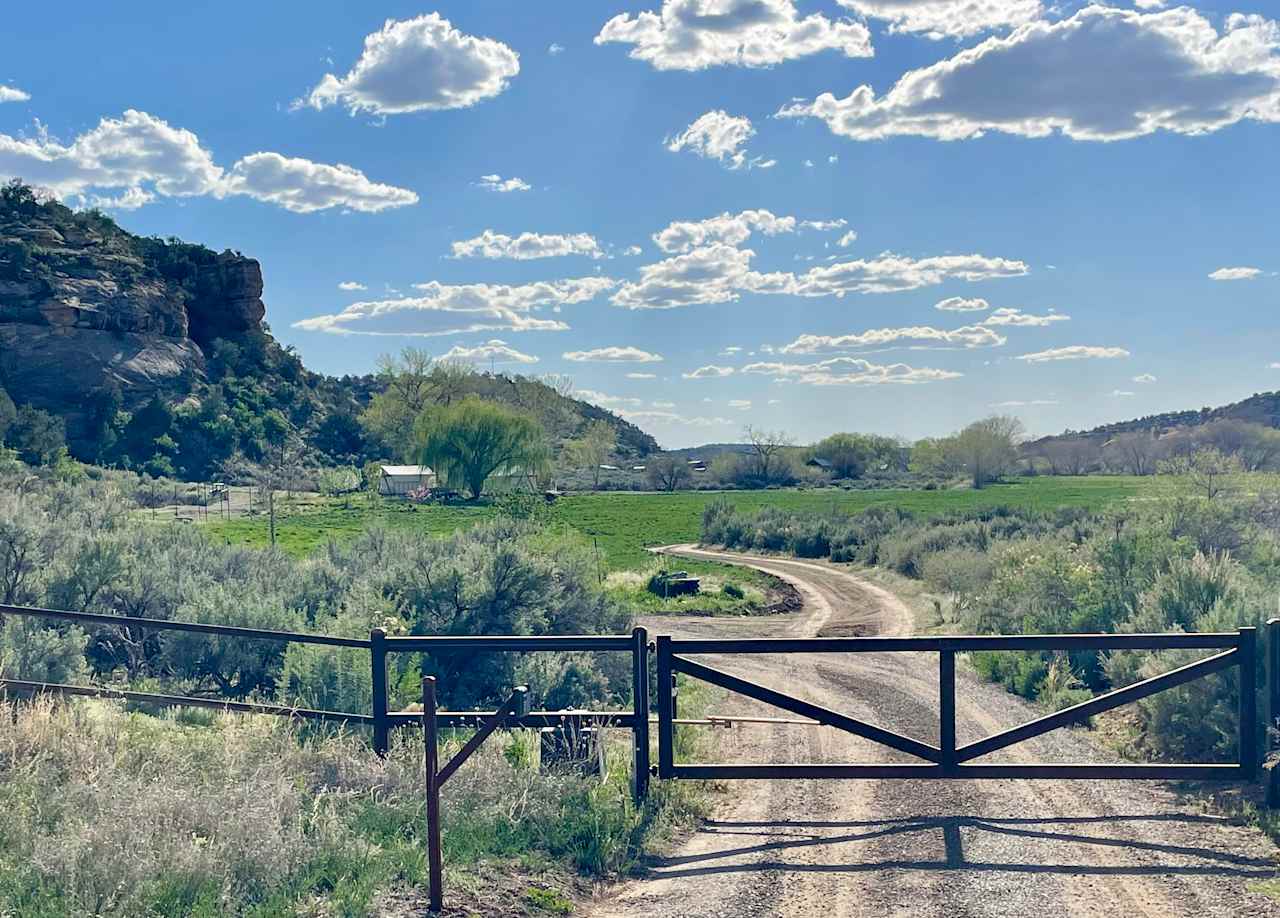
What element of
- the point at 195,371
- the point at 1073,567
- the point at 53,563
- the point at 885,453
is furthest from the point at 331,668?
the point at 885,453

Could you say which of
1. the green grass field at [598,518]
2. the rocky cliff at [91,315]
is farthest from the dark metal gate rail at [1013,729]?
the rocky cliff at [91,315]

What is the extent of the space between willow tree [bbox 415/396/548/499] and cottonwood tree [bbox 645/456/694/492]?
27.0 metres

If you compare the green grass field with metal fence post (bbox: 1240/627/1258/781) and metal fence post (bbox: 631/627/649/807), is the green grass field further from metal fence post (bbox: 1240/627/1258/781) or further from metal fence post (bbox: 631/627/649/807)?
metal fence post (bbox: 1240/627/1258/781)

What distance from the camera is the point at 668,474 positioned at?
106312mm

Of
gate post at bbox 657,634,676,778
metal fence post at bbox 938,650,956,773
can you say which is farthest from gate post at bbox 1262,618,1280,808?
gate post at bbox 657,634,676,778

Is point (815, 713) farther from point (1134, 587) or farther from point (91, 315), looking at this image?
point (91, 315)

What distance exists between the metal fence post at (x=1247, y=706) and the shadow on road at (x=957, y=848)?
495 mm

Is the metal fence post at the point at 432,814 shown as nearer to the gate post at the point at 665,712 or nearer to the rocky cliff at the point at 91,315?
the gate post at the point at 665,712

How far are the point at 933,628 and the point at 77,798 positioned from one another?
17.8 meters

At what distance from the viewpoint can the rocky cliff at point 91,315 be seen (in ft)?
262

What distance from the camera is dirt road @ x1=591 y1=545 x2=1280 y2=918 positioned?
566cm

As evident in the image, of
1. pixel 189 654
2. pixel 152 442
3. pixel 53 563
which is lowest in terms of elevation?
pixel 189 654

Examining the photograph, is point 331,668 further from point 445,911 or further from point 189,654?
point 445,911

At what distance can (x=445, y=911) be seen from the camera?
17.7 feet
